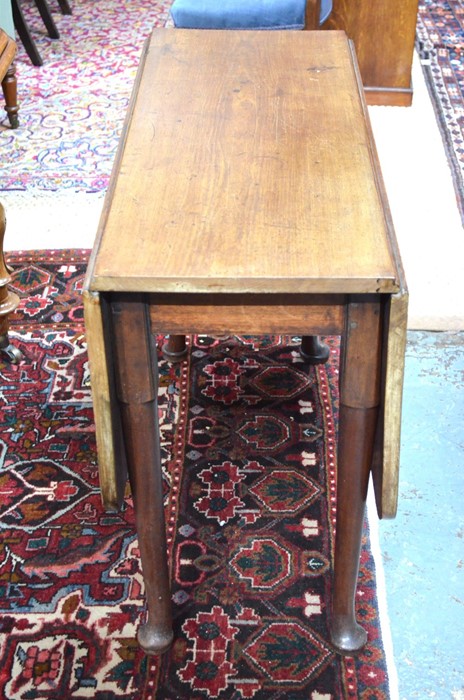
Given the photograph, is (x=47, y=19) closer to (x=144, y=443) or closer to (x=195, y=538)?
(x=195, y=538)

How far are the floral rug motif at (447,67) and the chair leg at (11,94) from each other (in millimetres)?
1797

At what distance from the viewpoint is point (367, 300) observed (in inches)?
50.8

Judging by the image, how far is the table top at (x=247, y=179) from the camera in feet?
4.16

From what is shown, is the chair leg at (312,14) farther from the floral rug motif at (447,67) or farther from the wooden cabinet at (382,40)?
the floral rug motif at (447,67)

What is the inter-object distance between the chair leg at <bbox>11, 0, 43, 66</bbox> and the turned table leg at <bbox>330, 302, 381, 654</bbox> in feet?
11.5

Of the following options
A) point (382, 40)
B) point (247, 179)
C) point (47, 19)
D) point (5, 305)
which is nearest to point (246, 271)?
point (247, 179)

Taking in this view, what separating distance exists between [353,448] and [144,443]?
340 mm

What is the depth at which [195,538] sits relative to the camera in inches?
74.6

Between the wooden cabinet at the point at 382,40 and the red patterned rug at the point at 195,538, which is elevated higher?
the wooden cabinet at the point at 382,40

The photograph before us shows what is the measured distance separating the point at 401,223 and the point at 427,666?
178cm

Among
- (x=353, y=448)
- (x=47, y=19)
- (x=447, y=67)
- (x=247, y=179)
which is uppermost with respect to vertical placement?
(x=247, y=179)

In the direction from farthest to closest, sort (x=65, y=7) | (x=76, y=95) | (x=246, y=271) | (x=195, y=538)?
(x=65, y=7) → (x=76, y=95) → (x=195, y=538) → (x=246, y=271)

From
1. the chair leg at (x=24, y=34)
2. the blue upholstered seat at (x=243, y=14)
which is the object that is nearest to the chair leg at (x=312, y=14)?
the blue upholstered seat at (x=243, y=14)

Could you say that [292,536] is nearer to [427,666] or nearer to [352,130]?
[427,666]
